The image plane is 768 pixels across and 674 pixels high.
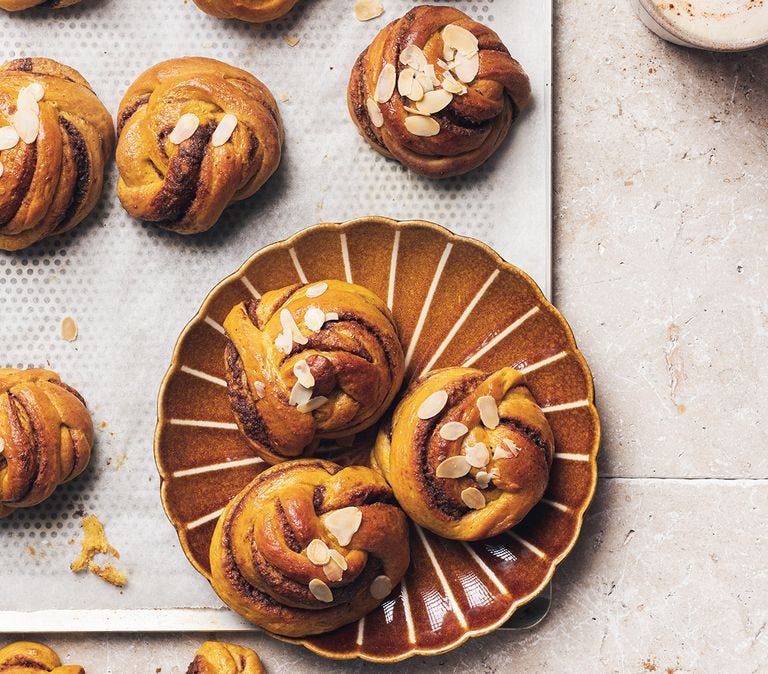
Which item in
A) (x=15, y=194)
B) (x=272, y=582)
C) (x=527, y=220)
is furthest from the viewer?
(x=527, y=220)

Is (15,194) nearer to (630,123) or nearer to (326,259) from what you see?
(326,259)

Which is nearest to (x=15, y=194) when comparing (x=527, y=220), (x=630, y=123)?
(x=527, y=220)

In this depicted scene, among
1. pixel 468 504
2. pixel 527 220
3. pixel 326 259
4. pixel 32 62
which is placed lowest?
pixel 468 504

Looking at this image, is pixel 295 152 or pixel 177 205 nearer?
pixel 177 205

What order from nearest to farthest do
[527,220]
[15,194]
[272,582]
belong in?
[272,582]
[15,194]
[527,220]

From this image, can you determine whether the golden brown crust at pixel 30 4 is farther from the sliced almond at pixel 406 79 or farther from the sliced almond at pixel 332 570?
the sliced almond at pixel 332 570
